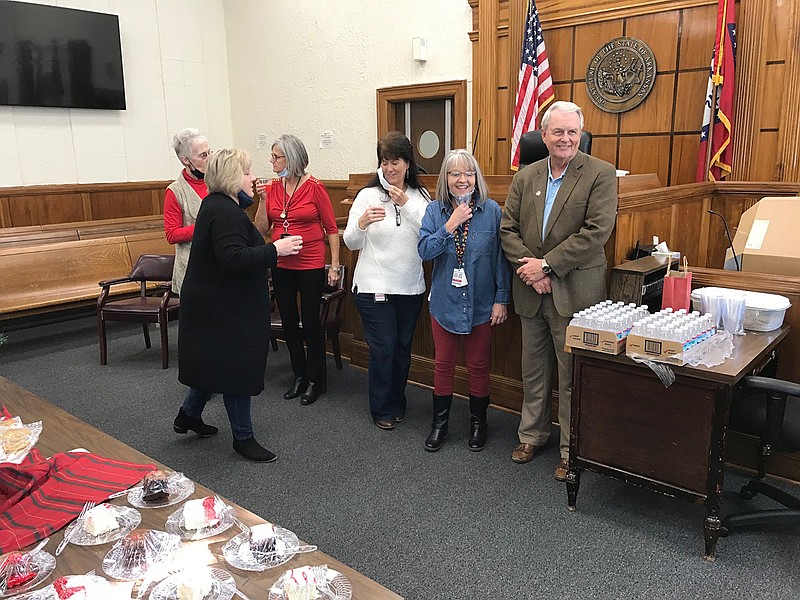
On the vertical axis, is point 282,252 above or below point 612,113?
below

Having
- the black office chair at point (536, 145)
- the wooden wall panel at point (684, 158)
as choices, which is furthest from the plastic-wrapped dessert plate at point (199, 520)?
the wooden wall panel at point (684, 158)

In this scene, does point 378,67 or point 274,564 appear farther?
point 378,67

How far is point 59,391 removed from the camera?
4.17 meters

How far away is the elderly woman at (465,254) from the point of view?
2961 millimetres

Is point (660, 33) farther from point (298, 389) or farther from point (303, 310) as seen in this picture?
point (298, 389)

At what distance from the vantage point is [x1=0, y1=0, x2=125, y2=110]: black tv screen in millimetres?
6082

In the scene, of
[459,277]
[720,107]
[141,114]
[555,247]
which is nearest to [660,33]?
[720,107]

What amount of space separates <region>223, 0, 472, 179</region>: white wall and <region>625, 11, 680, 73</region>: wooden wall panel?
148 cm

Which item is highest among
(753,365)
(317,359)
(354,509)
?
(753,365)

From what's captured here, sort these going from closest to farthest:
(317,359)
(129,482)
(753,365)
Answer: (129,482) → (753,365) → (317,359)

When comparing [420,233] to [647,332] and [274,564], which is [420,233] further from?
[274,564]

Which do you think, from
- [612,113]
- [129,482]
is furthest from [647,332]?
[612,113]

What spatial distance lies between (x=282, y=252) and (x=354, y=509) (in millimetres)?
1132

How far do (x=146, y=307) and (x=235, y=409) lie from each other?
1.91 metres
